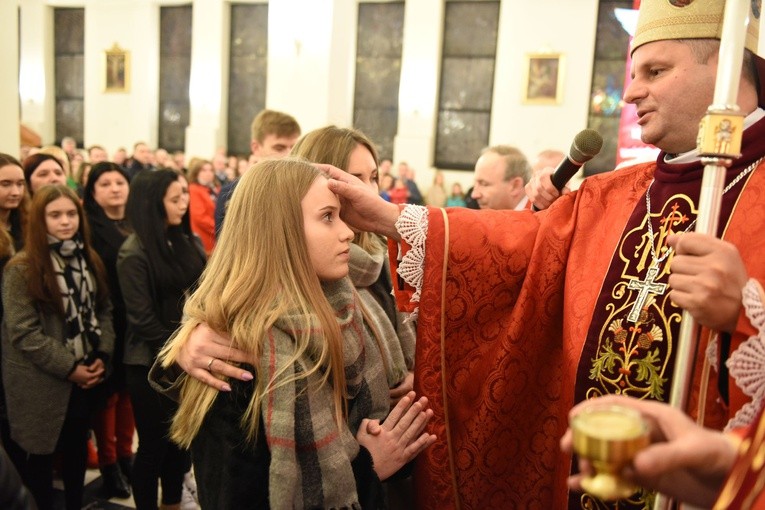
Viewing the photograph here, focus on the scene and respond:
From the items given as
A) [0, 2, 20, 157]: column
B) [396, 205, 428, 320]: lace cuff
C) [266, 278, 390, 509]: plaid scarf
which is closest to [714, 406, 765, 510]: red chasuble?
[266, 278, 390, 509]: plaid scarf

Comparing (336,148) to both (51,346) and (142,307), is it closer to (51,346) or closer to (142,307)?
(142,307)

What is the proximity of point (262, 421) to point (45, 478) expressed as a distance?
7.05 feet

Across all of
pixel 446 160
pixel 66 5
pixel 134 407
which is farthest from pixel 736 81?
pixel 66 5

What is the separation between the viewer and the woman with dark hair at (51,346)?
119 inches

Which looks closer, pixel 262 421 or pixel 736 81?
pixel 736 81

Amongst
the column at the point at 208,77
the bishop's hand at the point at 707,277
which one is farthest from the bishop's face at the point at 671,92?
the column at the point at 208,77

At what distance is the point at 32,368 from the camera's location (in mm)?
3051

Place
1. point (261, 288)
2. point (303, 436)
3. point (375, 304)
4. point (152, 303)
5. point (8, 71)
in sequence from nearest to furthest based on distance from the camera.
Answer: point (303, 436) → point (261, 288) → point (375, 304) → point (152, 303) → point (8, 71)

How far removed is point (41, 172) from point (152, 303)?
1.46 meters

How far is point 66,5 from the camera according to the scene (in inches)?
655

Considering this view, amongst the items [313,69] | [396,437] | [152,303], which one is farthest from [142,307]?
[313,69]

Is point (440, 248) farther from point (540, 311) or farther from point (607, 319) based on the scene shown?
point (607, 319)

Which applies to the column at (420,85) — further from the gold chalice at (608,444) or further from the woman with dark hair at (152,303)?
the gold chalice at (608,444)

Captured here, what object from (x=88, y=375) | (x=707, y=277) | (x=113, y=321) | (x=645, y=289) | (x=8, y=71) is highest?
(x=8, y=71)
